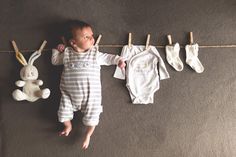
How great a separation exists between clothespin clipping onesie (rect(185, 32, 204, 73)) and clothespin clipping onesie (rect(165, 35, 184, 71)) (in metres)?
0.05

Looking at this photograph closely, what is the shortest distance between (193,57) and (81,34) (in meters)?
0.60

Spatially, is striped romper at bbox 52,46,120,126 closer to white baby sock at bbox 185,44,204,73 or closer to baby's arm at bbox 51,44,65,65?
baby's arm at bbox 51,44,65,65

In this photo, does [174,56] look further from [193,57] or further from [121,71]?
[121,71]

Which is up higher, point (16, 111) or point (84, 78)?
point (84, 78)

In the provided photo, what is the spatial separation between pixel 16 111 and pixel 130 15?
80 cm

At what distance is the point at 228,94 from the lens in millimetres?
1715

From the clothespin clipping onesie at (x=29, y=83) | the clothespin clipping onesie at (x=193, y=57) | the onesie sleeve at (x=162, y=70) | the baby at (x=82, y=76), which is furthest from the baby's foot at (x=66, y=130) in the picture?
the clothespin clipping onesie at (x=193, y=57)

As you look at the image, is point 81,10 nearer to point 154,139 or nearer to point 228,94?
point 154,139

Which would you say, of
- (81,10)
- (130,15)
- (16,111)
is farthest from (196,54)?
(16,111)

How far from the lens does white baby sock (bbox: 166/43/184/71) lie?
167 centimetres

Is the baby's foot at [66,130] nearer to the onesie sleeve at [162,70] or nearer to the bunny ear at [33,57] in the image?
the bunny ear at [33,57]

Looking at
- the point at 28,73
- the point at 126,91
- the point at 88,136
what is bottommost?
the point at 88,136

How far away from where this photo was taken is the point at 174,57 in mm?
1678

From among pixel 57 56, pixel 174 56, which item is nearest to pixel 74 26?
pixel 57 56
